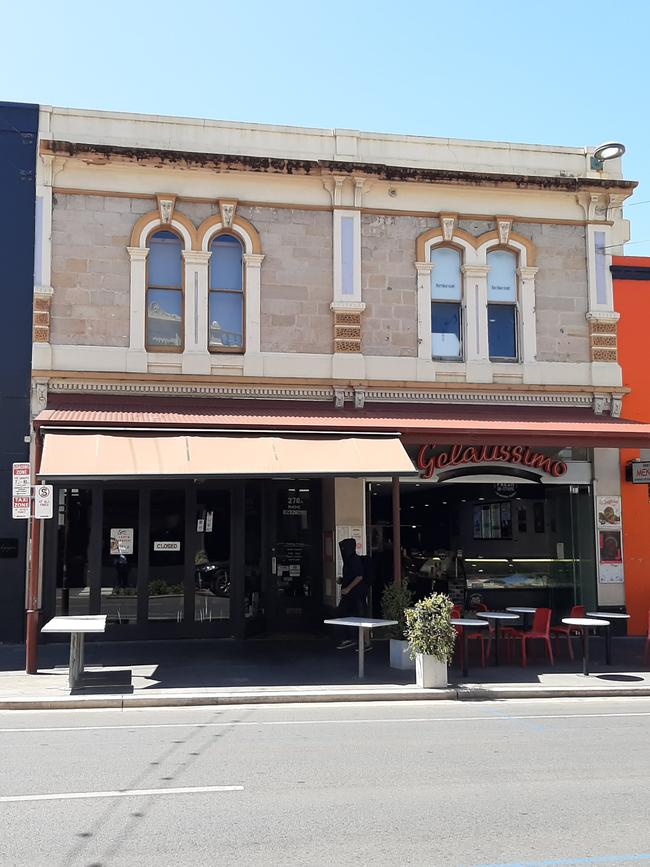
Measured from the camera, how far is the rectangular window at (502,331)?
16.8 meters

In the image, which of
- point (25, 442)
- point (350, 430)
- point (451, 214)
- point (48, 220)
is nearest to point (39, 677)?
point (25, 442)

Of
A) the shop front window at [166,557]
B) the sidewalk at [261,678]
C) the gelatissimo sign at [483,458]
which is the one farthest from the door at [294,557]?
the gelatissimo sign at [483,458]

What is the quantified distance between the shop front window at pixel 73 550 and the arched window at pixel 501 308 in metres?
8.02

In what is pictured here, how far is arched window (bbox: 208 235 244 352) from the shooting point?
1586cm

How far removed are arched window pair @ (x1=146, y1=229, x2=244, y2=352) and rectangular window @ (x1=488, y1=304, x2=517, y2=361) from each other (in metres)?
4.77

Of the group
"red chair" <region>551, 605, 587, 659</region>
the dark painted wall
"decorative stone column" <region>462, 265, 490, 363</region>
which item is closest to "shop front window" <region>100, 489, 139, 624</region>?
the dark painted wall

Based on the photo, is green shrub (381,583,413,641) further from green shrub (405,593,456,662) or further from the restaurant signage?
the restaurant signage

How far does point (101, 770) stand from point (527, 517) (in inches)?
465

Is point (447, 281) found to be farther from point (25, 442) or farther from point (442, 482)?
point (25, 442)

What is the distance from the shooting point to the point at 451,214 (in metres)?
16.5

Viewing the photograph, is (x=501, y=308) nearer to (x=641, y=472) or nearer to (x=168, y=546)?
(x=641, y=472)

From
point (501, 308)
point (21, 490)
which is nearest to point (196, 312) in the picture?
point (21, 490)

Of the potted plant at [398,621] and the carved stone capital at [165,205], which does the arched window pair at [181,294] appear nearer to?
the carved stone capital at [165,205]

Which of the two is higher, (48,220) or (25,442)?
(48,220)
